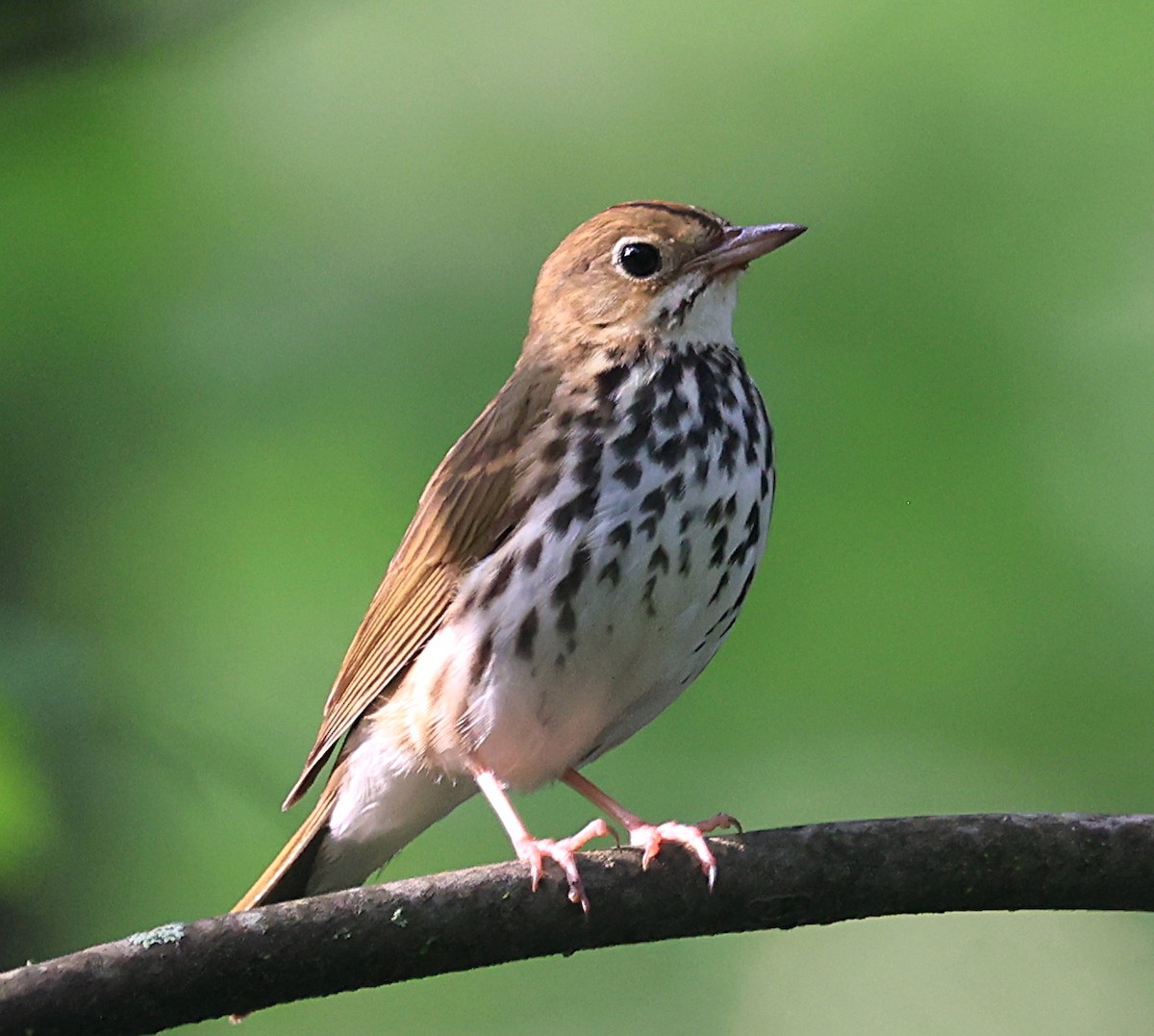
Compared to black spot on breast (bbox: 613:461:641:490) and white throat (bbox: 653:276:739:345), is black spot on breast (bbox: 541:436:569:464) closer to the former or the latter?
black spot on breast (bbox: 613:461:641:490)

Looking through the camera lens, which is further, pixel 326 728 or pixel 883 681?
pixel 883 681

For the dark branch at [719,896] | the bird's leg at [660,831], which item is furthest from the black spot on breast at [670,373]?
the dark branch at [719,896]

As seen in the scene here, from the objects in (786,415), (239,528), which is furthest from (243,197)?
(786,415)

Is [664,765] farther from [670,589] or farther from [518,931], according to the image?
[518,931]

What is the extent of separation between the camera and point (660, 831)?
3.40 metres

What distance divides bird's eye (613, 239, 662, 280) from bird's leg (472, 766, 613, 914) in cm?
126

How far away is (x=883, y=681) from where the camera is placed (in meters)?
5.04

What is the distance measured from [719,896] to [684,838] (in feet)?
0.78

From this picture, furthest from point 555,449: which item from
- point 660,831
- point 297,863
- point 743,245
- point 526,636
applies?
point 297,863

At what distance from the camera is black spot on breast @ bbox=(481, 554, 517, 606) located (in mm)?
3668

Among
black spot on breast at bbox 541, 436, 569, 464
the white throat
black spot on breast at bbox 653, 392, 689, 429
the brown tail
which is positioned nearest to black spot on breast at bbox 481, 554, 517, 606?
black spot on breast at bbox 541, 436, 569, 464

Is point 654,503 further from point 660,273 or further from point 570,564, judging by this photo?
point 660,273

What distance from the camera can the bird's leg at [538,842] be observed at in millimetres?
3029

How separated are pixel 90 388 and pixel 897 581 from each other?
265cm
